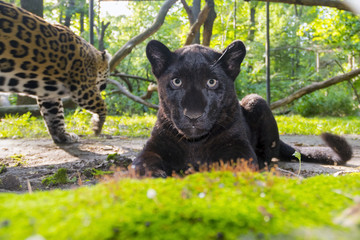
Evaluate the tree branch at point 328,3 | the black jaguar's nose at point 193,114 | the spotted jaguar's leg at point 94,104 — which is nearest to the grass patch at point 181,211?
the black jaguar's nose at point 193,114

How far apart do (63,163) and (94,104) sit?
7.62 ft

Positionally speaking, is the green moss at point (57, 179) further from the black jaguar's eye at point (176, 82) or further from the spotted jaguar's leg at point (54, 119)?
the spotted jaguar's leg at point (54, 119)

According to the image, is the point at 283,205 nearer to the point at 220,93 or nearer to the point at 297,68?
the point at 220,93

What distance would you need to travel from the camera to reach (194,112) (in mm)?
2768

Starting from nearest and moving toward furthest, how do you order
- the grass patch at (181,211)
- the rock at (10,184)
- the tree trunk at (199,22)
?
the grass patch at (181,211), the rock at (10,184), the tree trunk at (199,22)

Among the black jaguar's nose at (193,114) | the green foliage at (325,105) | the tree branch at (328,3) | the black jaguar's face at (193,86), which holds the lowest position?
the green foliage at (325,105)

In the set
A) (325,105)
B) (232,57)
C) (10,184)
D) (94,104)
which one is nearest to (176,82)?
(232,57)

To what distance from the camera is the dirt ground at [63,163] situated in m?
3.53

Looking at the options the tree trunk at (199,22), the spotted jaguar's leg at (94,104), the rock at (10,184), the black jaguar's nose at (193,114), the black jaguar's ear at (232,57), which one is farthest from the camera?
the tree trunk at (199,22)

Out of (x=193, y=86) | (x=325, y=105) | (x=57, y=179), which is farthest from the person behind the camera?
(x=325, y=105)

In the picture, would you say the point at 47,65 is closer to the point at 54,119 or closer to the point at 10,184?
the point at 54,119

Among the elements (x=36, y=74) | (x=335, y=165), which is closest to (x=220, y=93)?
(x=335, y=165)

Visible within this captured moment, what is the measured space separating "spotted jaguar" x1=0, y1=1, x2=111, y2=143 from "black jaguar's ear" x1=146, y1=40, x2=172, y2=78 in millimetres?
3264

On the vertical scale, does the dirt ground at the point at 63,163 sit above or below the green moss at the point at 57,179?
below
